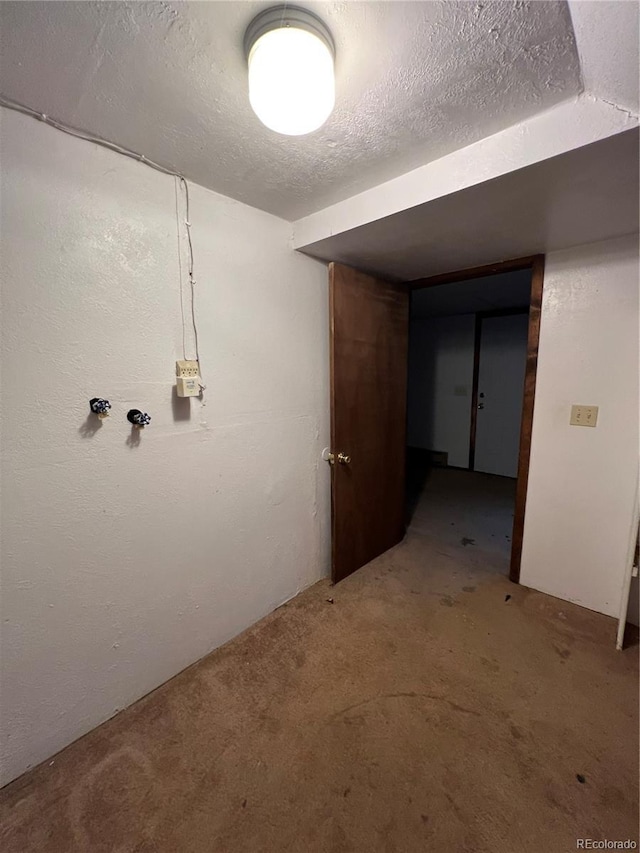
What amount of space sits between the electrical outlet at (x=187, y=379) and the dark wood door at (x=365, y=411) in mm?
792

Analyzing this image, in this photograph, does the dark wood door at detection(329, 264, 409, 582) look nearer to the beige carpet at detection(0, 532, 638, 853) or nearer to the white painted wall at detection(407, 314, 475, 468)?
the beige carpet at detection(0, 532, 638, 853)

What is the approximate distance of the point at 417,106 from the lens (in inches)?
39.8

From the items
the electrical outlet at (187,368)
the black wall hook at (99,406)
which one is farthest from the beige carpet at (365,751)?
the electrical outlet at (187,368)

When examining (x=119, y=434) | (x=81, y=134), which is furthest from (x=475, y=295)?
(x=119, y=434)

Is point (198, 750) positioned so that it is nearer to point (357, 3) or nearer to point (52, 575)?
point (52, 575)

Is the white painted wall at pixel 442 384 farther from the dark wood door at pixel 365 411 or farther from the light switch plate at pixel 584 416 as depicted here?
the light switch plate at pixel 584 416

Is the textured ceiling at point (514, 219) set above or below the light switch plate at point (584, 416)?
above

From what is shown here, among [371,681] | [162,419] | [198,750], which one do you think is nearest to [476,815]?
[371,681]

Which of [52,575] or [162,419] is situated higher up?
[162,419]

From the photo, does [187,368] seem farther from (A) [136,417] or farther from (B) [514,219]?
(B) [514,219]

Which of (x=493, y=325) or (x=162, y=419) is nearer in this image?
(x=162, y=419)

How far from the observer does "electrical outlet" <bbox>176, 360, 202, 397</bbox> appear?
4.48 feet

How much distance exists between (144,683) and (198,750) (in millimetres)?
359

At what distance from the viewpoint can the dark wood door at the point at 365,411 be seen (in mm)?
1984
